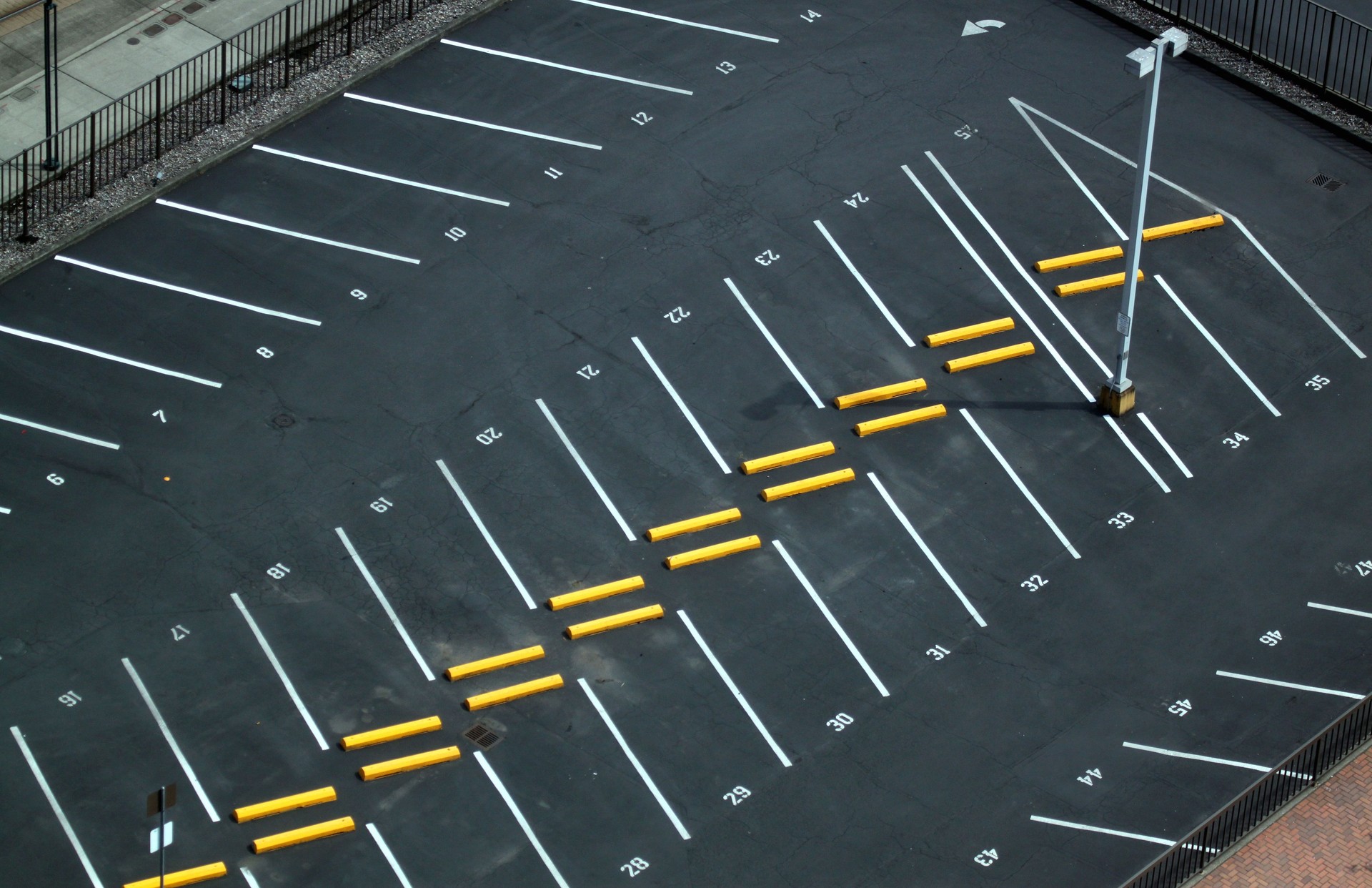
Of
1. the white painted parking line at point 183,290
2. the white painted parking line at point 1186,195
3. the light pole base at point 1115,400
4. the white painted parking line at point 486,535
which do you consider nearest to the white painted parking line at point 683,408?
the white painted parking line at point 486,535

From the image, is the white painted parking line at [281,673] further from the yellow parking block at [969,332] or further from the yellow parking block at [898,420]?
→ the yellow parking block at [969,332]

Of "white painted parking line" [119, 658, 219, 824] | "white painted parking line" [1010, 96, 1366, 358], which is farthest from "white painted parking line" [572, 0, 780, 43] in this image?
"white painted parking line" [119, 658, 219, 824]

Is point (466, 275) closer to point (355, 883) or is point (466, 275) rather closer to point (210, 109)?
point (210, 109)

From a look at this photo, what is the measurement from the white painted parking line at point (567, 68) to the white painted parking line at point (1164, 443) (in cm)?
1180

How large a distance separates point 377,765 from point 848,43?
781 inches

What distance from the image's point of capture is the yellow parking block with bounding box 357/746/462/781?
3553 cm

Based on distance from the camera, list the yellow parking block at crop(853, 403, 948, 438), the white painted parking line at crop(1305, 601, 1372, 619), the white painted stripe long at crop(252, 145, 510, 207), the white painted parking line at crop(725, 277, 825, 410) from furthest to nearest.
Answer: the white painted stripe long at crop(252, 145, 510, 207) → the white painted parking line at crop(725, 277, 825, 410) → the yellow parking block at crop(853, 403, 948, 438) → the white painted parking line at crop(1305, 601, 1372, 619)

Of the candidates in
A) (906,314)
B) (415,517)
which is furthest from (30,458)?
(906,314)

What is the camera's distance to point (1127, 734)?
36281 mm

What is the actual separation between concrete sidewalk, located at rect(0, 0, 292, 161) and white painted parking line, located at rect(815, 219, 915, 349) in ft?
43.3

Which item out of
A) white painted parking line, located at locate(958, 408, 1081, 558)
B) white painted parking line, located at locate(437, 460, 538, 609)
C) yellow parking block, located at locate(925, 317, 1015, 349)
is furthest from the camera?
yellow parking block, located at locate(925, 317, 1015, 349)

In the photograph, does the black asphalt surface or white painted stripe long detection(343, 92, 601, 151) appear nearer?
the black asphalt surface

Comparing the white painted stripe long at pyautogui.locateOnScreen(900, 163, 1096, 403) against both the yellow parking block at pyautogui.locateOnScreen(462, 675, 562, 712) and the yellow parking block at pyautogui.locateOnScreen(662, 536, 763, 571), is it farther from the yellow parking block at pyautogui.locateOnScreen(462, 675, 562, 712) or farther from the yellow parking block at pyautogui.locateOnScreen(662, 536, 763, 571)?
the yellow parking block at pyautogui.locateOnScreen(462, 675, 562, 712)

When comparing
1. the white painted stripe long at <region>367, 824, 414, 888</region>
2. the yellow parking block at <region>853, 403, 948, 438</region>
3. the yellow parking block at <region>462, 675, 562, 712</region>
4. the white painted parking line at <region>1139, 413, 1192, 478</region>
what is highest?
the yellow parking block at <region>853, 403, 948, 438</region>
